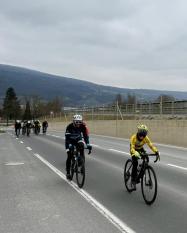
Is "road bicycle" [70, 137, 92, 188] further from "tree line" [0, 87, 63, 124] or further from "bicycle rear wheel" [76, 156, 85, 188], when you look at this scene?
"tree line" [0, 87, 63, 124]

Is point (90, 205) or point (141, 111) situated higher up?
point (141, 111)

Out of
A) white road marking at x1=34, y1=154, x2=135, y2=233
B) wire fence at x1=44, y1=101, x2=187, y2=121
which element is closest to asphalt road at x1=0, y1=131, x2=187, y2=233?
white road marking at x1=34, y1=154, x2=135, y2=233

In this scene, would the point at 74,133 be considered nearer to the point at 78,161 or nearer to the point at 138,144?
the point at 78,161

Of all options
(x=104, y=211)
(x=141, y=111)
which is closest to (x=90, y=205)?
(x=104, y=211)

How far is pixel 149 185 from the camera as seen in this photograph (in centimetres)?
891

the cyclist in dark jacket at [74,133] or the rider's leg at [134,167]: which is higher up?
the cyclist in dark jacket at [74,133]

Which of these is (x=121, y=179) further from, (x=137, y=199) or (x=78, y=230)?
(x=78, y=230)

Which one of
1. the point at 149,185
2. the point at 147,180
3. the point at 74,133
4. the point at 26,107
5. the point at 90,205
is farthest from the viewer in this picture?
the point at 26,107

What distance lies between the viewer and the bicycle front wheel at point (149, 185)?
342 inches

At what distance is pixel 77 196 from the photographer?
966cm

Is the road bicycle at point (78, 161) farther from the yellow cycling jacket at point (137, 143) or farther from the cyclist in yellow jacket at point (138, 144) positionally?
the yellow cycling jacket at point (137, 143)

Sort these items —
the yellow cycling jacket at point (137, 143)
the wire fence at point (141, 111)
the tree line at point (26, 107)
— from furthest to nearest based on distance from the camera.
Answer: the tree line at point (26, 107) < the wire fence at point (141, 111) < the yellow cycling jacket at point (137, 143)

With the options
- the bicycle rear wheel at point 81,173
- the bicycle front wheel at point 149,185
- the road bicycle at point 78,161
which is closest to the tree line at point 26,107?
the road bicycle at point 78,161

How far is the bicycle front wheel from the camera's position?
28.5 feet
